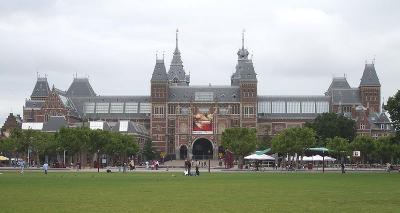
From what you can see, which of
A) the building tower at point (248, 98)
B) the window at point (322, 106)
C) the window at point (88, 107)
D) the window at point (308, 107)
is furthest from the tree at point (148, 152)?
the window at point (322, 106)

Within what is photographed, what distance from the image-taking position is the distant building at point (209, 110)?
188250 millimetres

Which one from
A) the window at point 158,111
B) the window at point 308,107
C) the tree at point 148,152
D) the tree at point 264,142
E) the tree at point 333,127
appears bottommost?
the tree at point 148,152

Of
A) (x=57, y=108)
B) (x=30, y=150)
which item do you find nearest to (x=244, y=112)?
(x=57, y=108)

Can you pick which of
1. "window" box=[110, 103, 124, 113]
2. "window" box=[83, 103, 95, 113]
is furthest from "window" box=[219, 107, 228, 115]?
"window" box=[83, 103, 95, 113]

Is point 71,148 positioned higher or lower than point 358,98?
lower

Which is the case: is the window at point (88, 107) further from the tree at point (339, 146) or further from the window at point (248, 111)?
the tree at point (339, 146)

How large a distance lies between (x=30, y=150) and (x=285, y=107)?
276ft

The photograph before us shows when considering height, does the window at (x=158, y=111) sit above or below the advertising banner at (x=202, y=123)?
above

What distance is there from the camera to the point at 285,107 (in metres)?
198

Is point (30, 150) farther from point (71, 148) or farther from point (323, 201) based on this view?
point (323, 201)

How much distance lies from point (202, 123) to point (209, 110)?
3.83 m

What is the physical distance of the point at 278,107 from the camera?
19775 centimetres

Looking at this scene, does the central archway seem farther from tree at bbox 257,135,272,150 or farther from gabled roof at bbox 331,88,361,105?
gabled roof at bbox 331,88,361,105

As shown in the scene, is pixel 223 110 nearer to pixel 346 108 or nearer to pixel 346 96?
pixel 346 108
